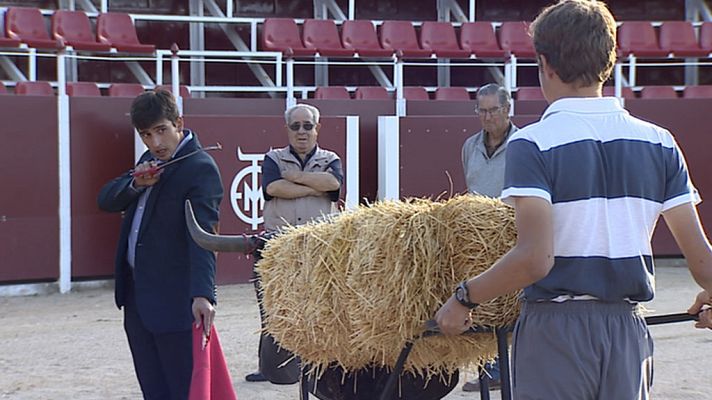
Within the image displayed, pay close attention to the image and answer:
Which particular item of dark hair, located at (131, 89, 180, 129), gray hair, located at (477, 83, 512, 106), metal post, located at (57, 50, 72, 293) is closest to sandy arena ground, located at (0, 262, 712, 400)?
metal post, located at (57, 50, 72, 293)

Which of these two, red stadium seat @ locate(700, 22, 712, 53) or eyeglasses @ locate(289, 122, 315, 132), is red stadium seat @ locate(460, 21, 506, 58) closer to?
Result: red stadium seat @ locate(700, 22, 712, 53)

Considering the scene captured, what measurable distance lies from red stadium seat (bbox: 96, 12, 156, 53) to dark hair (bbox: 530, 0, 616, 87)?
11.9 meters

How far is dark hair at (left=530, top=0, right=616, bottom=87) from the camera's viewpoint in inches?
88.5

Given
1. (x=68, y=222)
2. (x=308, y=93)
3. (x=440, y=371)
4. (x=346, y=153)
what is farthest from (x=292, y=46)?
(x=440, y=371)

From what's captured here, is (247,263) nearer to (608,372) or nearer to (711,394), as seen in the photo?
(711,394)

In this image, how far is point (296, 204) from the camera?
555cm

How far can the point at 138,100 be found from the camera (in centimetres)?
375

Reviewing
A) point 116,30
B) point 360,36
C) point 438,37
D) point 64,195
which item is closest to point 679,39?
point 438,37

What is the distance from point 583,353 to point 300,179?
3.39 m

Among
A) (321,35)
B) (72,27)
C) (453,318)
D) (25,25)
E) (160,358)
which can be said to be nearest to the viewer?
(453,318)

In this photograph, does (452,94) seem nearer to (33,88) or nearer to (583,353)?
(33,88)

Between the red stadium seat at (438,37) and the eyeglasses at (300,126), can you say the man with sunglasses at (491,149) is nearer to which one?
the eyeglasses at (300,126)

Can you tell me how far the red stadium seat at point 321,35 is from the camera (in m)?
14.8

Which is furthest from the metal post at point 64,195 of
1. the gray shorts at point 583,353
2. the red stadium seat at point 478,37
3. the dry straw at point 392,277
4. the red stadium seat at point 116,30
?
the gray shorts at point 583,353
